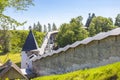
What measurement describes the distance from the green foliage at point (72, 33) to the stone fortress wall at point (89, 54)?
3278 centimetres

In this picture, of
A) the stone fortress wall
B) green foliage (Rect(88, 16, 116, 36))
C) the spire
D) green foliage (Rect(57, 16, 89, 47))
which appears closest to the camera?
the stone fortress wall

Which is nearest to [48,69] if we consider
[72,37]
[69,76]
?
[69,76]

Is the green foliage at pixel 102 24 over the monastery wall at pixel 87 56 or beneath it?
beneath

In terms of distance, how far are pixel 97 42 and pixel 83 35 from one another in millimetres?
41528

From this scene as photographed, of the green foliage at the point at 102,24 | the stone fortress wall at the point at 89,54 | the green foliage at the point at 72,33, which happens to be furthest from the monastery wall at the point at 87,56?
the green foliage at the point at 102,24

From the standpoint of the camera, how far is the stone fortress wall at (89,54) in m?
16.5

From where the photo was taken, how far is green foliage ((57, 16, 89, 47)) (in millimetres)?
59312

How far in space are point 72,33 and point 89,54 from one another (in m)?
40.3

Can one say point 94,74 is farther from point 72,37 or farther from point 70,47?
point 72,37

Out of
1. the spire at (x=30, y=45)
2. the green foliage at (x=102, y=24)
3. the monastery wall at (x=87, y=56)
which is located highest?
the monastery wall at (x=87, y=56)

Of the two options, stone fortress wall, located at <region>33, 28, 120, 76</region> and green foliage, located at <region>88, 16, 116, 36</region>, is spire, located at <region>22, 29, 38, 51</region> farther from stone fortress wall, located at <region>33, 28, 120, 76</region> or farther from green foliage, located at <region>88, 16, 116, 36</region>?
stone fortress wall, located at <region>33, 28, 120, 76</region>

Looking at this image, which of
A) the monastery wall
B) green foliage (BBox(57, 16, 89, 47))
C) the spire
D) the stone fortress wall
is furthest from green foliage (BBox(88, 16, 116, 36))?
the stone fortress wall

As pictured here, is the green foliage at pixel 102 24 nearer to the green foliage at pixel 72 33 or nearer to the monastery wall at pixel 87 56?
the green foliage at pixel 72 33

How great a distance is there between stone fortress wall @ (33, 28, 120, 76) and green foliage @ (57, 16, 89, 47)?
108 ft
